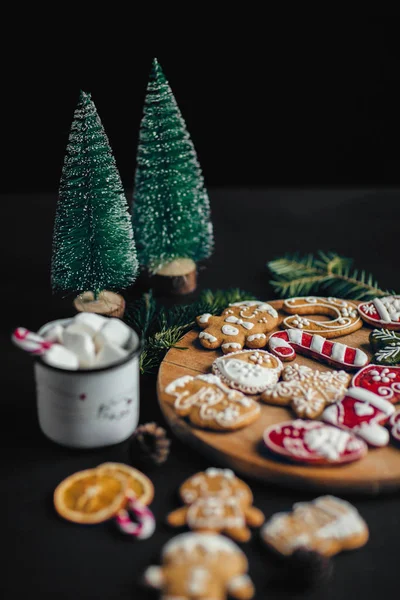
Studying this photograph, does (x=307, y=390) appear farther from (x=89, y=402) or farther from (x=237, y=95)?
(x=237, y=95)

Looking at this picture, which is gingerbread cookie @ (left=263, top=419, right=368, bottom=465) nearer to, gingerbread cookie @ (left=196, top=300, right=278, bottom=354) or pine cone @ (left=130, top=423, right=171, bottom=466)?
pine cone @ (left=130, top=423, right=171, bottom=466)

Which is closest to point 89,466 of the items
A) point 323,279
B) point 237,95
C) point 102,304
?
point 102,304

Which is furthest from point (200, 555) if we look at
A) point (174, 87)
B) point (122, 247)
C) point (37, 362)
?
point (174, 87)

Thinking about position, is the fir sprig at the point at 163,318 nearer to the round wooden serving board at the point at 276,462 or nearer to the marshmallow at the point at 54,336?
the round wooden serving board at the point at 276,462

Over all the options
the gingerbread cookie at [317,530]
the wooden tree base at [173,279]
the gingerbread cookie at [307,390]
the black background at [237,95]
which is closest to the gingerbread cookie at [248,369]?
the gingerbread cookie at [307,390]

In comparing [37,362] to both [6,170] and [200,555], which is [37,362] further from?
[6,170]

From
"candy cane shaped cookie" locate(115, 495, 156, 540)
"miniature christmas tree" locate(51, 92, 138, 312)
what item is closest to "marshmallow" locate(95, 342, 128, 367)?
"candy cane shaped cookie" locate(115, 495, 156, 540)
